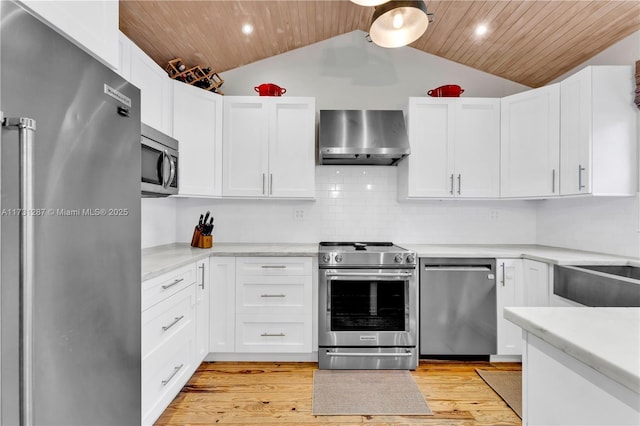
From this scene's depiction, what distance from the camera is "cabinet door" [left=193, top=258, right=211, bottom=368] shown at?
7.73 ft

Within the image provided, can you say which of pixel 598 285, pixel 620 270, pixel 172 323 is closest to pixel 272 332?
pixel 172 323

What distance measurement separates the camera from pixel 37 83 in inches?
32.9

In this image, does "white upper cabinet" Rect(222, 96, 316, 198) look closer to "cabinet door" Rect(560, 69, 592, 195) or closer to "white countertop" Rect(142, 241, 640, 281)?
"white countertop" Rect(142, 241, 640, 281)

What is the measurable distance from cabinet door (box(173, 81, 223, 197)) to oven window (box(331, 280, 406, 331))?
4.72ft

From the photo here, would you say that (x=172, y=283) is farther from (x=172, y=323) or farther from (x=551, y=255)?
(x=551, y=255)

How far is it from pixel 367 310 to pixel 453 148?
166 cm

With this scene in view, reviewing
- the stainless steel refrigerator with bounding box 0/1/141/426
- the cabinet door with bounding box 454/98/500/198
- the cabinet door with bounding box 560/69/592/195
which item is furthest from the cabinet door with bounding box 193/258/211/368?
the cabinet door with bounding box 560/69/592/195

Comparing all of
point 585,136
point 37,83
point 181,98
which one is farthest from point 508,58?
point 37,83

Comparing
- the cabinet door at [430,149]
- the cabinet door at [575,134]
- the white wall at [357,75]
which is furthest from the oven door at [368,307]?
the white wall at [357,75]

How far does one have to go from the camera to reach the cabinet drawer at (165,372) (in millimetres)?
1646

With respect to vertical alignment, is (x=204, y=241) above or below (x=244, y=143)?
below

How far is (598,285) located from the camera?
1927 mm

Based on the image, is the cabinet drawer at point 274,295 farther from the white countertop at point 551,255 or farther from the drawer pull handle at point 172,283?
the white countertop at point 551,255

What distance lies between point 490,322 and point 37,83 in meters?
3.05
